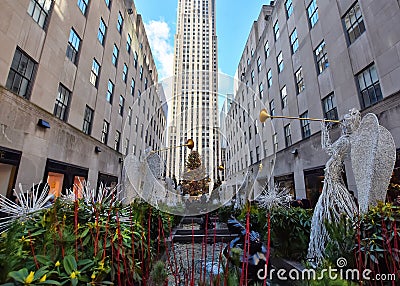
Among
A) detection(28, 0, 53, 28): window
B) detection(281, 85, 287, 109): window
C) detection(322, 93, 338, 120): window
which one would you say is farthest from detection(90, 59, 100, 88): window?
detection(322, 93, 338, 120): window

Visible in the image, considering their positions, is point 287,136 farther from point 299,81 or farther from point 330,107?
point 330,107

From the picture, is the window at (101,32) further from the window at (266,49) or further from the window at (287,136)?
the window at (287,136)

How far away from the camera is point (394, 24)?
353 inches

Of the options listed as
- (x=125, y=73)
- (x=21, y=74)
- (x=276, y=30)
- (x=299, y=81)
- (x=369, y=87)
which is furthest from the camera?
(x=276, y=30)

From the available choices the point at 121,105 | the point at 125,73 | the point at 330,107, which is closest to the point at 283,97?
the point at 330,107

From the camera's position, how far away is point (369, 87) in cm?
1038

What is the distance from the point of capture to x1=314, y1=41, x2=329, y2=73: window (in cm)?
1374

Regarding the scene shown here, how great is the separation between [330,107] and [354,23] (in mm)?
4827

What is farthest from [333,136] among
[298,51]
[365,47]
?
[298,51]

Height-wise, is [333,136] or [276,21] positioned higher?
[276,21]

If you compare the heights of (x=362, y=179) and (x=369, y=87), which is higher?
(x=369, y=87)

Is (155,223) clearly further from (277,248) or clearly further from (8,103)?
(8,103)

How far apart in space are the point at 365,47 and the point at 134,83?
20.9 m

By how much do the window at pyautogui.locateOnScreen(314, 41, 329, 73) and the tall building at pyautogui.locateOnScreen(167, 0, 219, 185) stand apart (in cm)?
790
